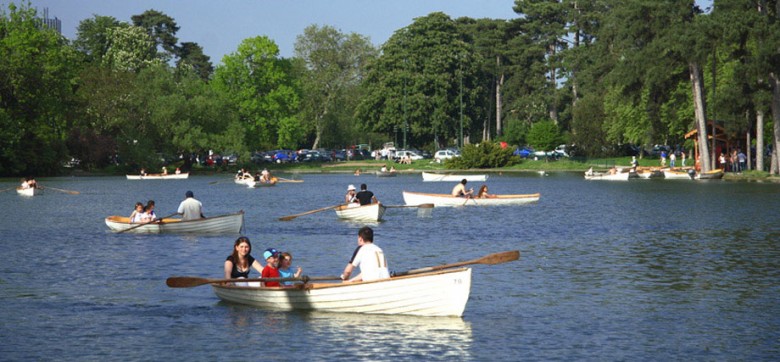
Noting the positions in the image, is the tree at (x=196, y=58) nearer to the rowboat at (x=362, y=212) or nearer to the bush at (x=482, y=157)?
the bush at (x=482, y=157)

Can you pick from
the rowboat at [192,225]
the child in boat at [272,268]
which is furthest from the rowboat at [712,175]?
the child in boat at [272,268]

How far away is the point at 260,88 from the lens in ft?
440

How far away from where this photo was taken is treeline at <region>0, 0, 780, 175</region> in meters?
84.1

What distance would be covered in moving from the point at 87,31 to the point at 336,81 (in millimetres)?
34709

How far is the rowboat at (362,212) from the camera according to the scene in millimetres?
47781

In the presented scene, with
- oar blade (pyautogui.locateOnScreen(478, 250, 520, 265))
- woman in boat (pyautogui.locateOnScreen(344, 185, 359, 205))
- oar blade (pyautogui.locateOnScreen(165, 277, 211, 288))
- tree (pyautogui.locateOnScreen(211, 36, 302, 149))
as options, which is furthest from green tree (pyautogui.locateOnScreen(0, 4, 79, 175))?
oar blade (pyautogui.locateOnScreen(478, 250, 520, 265))

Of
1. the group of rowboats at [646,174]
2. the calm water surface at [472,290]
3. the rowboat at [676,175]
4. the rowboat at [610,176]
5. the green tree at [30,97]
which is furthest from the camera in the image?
the green tree at [30,97]

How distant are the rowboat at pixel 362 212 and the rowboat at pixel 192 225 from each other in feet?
26.9

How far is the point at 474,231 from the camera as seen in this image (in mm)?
43438

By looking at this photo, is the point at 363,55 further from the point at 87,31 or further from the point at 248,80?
the point at 87,31

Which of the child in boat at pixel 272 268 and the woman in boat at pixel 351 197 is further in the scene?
the woman in boat at pixel 351 197

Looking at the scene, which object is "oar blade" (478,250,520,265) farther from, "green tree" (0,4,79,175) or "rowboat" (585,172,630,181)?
"green tree" (0,4,79,175)

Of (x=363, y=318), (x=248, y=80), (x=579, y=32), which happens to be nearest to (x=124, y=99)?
(x=248, y=80)

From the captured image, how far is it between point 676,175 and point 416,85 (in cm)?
4611
